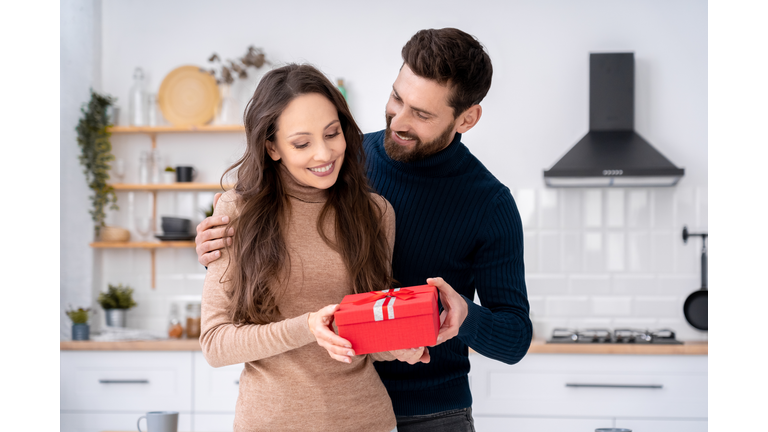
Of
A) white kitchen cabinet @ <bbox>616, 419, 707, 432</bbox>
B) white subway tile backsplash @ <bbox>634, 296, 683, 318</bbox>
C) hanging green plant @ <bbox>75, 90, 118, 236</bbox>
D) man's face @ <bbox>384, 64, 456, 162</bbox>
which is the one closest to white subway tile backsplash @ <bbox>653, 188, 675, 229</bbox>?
white subway tile backsplash @ <bbox>634, 296, 683, 318</bbox>

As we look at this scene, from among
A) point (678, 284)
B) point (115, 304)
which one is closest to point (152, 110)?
point (115, 304)

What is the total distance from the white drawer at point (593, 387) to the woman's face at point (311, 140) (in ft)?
7.44

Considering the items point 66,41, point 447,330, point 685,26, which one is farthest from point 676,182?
point 66,41

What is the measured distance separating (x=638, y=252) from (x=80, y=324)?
3491mm

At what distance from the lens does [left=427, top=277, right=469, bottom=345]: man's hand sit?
1.25 meters

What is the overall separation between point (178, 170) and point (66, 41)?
1069mm

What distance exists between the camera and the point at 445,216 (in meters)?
1.63

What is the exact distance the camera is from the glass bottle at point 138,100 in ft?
12.8

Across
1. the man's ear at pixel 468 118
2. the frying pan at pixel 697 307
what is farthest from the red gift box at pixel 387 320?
the frying pan at pixel 697 307

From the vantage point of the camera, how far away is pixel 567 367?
3279 millimetres

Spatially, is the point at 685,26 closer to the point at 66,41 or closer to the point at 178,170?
the point at 178,170

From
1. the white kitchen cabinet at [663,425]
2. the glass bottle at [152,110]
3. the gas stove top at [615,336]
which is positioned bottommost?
the white kitchen cabinet at [663,425]

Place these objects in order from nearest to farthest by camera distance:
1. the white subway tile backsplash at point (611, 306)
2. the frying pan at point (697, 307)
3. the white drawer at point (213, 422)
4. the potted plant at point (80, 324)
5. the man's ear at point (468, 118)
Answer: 1. the man's ear at point (468, 118)
2. the white drawer at point (213, 422)
3. the potted plant at point (80, 324)
4. the frying pan at point (697, 307)
5. the white subway tile backsplash at point (611, 306)

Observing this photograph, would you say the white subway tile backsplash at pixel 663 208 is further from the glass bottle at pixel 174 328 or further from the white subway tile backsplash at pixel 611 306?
the glass bottle at pixel 174 328
